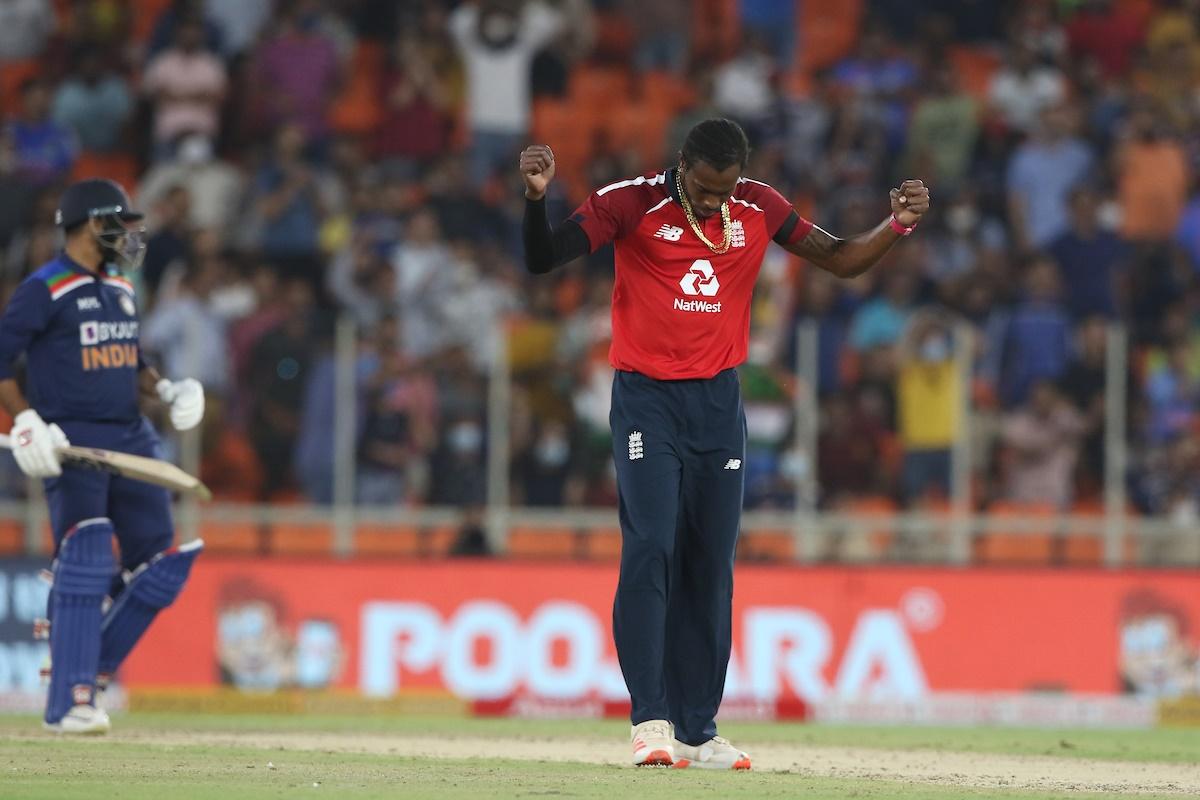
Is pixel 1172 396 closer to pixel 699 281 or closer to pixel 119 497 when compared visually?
pixel 699 281

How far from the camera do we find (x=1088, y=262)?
717 inches

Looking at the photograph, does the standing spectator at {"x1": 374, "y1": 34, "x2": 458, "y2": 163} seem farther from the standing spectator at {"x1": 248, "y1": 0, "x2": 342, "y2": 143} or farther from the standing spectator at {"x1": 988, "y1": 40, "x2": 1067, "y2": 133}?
the standing spectator at {"x1": 988, "y1": 40, "x2": 1067, "y2": 133}

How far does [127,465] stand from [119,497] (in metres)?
0.33

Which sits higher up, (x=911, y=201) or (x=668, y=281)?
(x=911, y=201)

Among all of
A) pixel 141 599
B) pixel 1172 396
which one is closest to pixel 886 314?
pixel 1172 396

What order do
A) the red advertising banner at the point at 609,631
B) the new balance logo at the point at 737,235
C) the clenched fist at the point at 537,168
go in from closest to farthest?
the clenched fist at the point at 537,168, the new balance logo at the point at 737,235, the red advertising banner at the point at 609,631

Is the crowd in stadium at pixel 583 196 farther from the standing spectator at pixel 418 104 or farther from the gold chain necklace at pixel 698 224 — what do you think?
the gold chain necklace at pixel 698 224

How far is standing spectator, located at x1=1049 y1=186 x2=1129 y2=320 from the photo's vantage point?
709 inches

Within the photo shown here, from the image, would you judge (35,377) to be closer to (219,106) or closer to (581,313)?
(581,313)

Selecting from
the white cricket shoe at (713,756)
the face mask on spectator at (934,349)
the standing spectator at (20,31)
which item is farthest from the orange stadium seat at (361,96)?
the white cricket shoe at (713,756)

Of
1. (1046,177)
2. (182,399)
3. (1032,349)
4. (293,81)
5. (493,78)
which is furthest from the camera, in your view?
(293,81)

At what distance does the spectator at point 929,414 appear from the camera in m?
16.1

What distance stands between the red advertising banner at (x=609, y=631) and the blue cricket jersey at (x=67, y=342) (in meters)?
5.20

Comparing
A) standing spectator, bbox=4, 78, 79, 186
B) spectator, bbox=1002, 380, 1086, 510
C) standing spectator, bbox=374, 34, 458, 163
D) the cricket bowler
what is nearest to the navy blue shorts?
the cricket bowler
